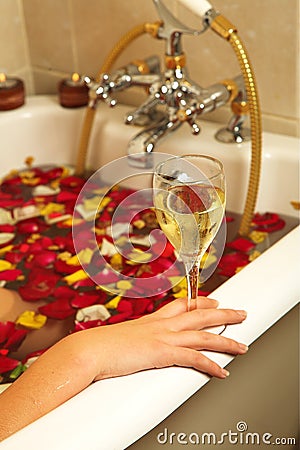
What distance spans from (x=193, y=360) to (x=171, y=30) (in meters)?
0.79

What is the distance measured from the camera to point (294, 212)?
165cm

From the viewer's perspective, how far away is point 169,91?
5.27 feet

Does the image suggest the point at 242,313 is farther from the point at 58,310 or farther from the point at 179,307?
the point at 58,310

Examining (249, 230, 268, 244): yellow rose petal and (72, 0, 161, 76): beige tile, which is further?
(72, 0, 161, 76): beige tile

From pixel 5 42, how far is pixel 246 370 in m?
1.18

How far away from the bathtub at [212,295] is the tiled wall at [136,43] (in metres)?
0.10

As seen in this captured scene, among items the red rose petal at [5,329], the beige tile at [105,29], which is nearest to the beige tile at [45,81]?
the beige tile at [105,29]

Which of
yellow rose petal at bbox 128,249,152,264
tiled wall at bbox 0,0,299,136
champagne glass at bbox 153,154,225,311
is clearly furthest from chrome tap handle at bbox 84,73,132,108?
champagne glass at bbox 153,154,225,311

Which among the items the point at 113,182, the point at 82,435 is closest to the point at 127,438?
the point at 82,435

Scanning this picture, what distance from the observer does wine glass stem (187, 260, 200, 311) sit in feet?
3.48

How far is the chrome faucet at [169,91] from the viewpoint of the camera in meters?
1.58

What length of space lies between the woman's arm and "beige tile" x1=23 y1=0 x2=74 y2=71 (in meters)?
1.10

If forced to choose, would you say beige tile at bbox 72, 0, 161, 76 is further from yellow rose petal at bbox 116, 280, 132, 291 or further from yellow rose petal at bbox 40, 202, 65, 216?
yellow rose petal at bbox 116, 280, 132, 291

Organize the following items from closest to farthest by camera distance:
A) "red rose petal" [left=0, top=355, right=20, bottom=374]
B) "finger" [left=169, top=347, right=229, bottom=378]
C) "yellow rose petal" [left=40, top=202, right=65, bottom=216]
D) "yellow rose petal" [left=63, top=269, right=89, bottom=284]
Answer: "finger" [left=169, top=347, right=229, bottom=378] < "red rose petal" [left=0, top=355, right=20, bottom=374] < "yellow rose petal" [left=63, top=269, right=89, bottom=284] < "yellow rose petal" [left=40, top=202, right=65, bottom=216]
